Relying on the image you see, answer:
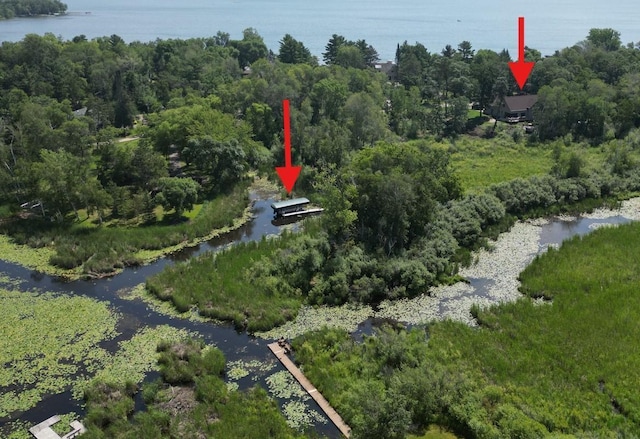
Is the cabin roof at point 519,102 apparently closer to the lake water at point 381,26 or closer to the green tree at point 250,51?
the lake water at point 381,26

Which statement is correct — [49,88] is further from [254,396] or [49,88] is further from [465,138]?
[254,396]

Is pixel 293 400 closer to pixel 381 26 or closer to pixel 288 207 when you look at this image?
pixel 288 207

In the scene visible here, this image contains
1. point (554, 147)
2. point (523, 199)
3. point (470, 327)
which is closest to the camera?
point (470, 327)

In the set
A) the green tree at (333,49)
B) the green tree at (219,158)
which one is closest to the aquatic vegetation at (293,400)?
the green tree at (219,158)

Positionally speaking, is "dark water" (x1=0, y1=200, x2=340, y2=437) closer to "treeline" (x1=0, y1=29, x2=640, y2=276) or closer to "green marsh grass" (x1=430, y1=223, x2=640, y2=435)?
"treeline" (x1=0, y1=29, x2=640, y2=276)

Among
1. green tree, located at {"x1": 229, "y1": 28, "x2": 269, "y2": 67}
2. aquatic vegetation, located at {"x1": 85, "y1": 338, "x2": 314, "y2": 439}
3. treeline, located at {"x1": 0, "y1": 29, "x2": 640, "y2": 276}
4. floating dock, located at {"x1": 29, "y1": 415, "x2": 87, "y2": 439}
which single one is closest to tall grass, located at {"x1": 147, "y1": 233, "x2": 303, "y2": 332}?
aquatic vegetation, located at {"x1": 85, "y1": 338, "x2": 314, "y2": 439}

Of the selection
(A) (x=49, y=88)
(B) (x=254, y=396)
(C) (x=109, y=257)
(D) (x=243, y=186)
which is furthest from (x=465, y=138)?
(A) (x=49, y=88)

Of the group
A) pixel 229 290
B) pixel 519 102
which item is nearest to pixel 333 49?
pixel 519 102
